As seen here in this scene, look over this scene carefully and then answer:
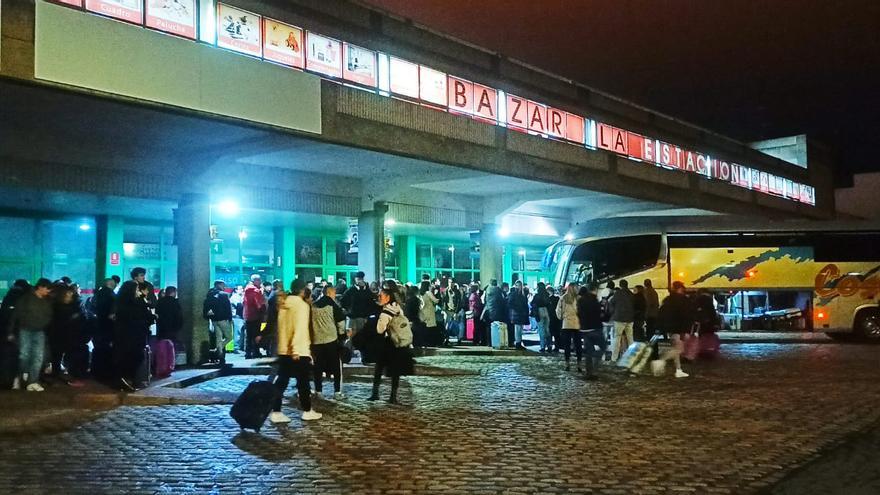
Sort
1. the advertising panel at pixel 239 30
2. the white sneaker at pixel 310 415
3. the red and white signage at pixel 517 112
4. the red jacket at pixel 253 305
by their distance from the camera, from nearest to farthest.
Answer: the white sneaker at pixel 310 415 → the advertising panel at pixel 239 30 → the red jacket at pixel 253 305 → the red and white signage at pixel 517 112

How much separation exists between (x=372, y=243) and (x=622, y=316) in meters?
7.82

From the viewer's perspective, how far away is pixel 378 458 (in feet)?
26.7

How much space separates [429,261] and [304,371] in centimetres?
2079

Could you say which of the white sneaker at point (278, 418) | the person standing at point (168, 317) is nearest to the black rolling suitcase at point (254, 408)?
the white sneaker at point (278, 418)

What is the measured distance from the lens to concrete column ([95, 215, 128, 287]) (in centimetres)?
2041

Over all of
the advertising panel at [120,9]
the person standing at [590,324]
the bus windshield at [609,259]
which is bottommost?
the person standing at [590,324]

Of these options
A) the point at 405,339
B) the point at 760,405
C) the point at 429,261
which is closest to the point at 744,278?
the point at 429,261

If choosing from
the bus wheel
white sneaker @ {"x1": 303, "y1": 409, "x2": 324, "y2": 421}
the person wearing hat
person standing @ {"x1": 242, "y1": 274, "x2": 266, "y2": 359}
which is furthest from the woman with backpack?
the bus wheel

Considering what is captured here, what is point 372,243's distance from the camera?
21641mm

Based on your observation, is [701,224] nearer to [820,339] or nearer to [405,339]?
[820,339]

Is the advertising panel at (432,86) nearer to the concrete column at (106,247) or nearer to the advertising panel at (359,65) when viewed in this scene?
the advertising panel at (359,65)

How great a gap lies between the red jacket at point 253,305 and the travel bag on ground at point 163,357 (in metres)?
2.63

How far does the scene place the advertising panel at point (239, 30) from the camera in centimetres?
1313

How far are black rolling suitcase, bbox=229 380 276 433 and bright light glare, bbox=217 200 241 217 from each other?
10268 mm
